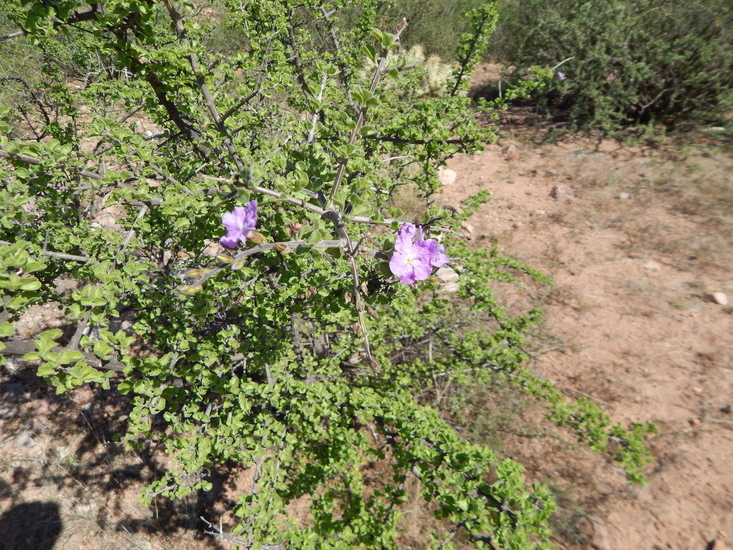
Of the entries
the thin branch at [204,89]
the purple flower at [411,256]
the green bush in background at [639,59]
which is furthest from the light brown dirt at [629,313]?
the purple flower at [411,256]

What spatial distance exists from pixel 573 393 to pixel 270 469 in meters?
Answer: 2.97

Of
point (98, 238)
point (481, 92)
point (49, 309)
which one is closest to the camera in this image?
point (98, 238)

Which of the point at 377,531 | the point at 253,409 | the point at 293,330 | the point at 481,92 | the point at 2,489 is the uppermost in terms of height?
the point at 481,92

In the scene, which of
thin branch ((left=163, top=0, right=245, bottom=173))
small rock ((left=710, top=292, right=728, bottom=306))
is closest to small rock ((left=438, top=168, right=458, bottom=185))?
small rock ((left=710, top=292, right=728, bottom=306))

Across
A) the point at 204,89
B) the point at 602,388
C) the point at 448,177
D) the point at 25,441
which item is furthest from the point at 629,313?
the point at 25,441

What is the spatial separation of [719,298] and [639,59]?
460 cm

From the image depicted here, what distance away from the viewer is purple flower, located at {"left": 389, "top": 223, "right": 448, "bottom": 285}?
998 mm

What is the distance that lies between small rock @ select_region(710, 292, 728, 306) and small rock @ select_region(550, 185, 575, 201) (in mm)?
2121

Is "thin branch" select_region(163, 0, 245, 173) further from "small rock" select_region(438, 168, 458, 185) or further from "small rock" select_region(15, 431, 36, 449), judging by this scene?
"small rock" select_region(438, 168, 458, 185)

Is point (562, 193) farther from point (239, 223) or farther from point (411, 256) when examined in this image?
point (239, 223)

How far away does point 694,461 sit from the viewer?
3156 mm

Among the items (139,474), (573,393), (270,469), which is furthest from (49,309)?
(573,393)

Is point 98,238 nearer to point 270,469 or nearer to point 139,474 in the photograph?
point 270,469

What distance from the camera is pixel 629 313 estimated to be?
168 inches
